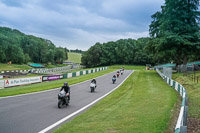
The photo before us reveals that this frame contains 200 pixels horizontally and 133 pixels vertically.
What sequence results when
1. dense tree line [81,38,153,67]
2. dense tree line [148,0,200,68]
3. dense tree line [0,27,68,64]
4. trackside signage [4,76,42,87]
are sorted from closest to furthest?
trackside signage [4,76,42,87] → dense tree line [148,0,200,68] → dense tree line [0,27,68,64] → dense tree line [81,38,153,67]

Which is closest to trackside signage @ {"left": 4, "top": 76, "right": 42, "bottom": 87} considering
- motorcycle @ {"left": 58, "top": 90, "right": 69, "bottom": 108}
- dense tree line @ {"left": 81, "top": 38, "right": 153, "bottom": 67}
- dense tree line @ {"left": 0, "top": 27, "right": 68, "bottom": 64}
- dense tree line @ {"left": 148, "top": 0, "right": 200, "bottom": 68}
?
motorcycle @ {"left": 58, "top": 90, "right": 69, "bottom": 108}

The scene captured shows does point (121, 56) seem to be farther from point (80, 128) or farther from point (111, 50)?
point (80, 128)

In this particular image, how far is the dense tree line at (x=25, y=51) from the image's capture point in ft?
314

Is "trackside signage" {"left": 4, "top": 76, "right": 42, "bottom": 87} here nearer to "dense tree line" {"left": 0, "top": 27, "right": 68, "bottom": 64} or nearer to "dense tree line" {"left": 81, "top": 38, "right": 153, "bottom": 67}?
"dense tree line" {"left": 0, "top": 27, "right": 68, "bottom": 64}

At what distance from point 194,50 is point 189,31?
3.73m

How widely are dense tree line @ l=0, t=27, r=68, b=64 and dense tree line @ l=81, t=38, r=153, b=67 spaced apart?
28.6 meters

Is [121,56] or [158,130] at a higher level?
[121,56]

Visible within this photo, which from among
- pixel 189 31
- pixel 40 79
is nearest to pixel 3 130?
pixel 40 79

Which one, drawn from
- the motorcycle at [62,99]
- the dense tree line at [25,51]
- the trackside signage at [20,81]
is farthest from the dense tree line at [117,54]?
the motorcycle at [62,99]

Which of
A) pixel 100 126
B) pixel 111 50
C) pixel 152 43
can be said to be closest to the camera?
pixel 100 126

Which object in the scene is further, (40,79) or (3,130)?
(40,79)

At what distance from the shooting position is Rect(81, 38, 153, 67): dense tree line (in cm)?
10651

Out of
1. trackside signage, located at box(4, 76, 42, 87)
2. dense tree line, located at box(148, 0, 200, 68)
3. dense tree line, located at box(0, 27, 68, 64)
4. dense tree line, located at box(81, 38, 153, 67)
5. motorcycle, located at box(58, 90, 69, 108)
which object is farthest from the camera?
dense tree line, located at box(81, 38, 153, 67)

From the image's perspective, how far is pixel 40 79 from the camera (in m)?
30.3
